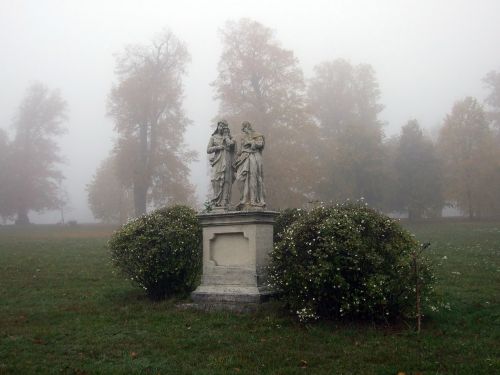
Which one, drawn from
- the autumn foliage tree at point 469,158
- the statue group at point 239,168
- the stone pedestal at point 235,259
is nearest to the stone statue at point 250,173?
the statue group at point 239,168

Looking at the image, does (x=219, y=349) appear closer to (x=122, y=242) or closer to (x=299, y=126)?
(x=122, y=242)

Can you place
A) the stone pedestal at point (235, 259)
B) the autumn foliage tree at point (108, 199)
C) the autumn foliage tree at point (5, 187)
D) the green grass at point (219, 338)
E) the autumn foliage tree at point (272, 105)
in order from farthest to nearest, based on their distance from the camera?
the autumn foliage tree at point (108, 199) → the autumn foliage tree at point (5, 187) → the autumn foliage tree at point (272, 105) → the stone pedestal at point (235, 259) → the green grass at point (219, 338)

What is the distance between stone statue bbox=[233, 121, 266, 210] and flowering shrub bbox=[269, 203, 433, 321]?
1755mm

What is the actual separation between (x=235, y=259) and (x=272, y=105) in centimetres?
2145

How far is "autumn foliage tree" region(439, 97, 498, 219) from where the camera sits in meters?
34.6

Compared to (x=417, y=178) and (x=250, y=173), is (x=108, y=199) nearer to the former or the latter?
(x=417, y=178)

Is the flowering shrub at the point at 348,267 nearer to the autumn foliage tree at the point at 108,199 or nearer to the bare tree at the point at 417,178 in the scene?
the bare tree at the point at 417,178

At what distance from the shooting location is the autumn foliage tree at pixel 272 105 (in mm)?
29297

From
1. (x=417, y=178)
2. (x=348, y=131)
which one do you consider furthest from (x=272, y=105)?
(x=417, y=178)

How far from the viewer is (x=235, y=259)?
1059 cm

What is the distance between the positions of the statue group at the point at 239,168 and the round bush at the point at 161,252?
99 cm

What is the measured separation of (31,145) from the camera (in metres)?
43.6

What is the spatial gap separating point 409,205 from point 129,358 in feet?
103

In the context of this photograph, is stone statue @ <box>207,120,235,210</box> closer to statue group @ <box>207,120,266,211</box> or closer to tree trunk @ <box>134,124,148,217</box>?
statue group @ <box>207,120,266,211</box>
